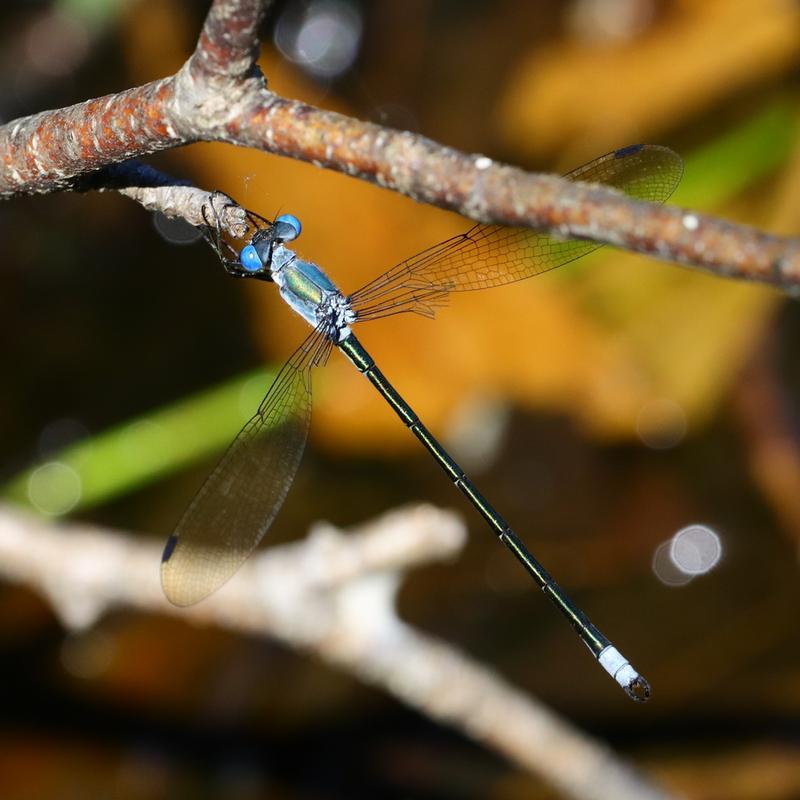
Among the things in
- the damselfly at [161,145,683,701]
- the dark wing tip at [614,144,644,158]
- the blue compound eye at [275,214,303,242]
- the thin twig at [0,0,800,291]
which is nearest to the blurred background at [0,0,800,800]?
the damselfly at [161,145,683,701]

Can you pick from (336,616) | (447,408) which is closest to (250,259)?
(336,616)

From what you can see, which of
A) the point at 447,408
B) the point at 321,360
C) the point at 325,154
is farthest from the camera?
the point at 447,408

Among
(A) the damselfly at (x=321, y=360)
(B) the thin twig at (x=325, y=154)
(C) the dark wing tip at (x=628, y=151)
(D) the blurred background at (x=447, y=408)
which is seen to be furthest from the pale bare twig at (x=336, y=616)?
(B) the thin twig at (x=325, y=154)

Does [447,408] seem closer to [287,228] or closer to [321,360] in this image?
[321,360]

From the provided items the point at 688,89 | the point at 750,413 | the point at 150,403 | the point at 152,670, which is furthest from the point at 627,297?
the point at 152,670

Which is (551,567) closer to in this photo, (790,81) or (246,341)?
(246,341)

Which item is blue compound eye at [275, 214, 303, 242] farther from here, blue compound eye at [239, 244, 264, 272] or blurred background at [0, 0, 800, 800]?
blurred background at [0, 0, 800, 800]
